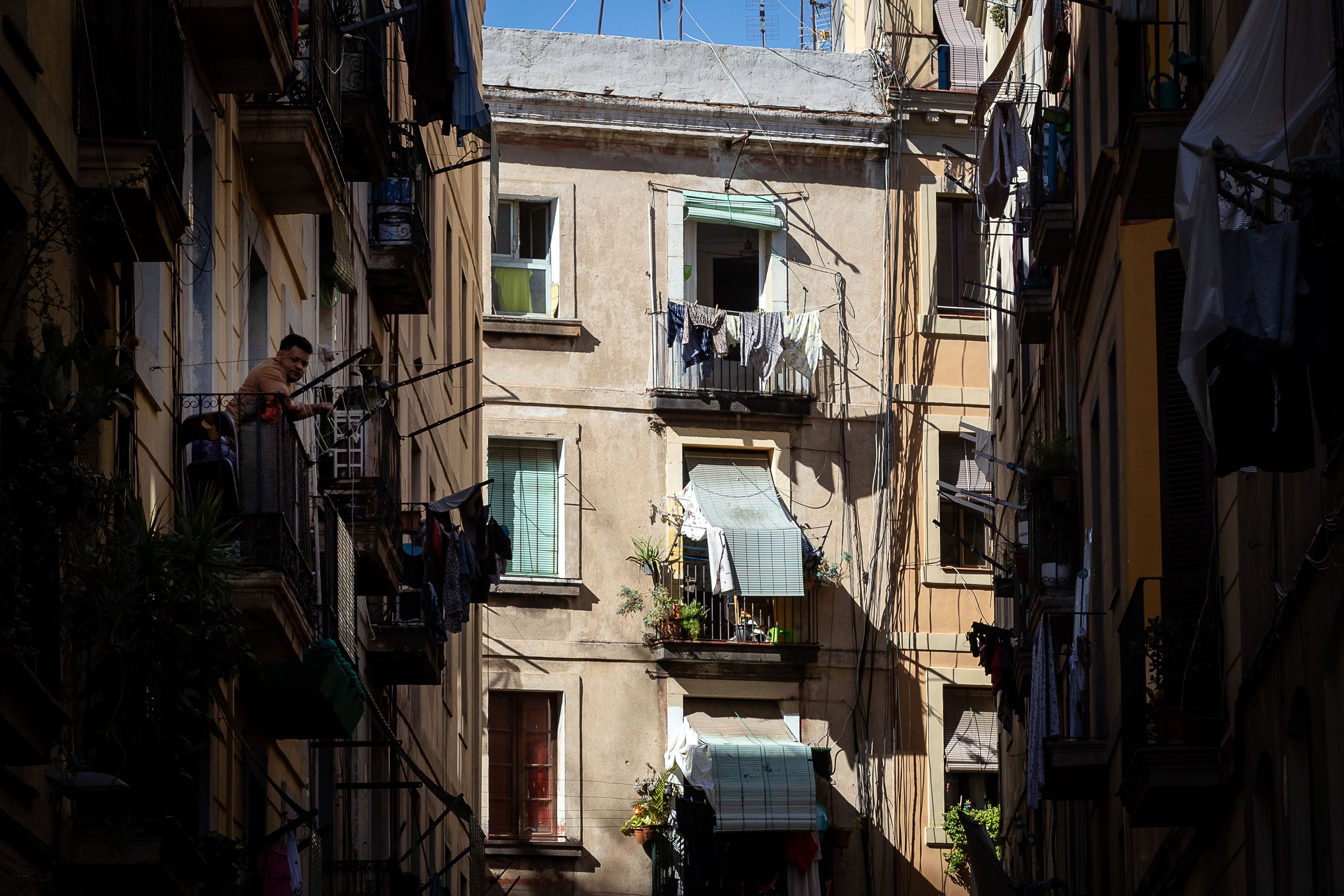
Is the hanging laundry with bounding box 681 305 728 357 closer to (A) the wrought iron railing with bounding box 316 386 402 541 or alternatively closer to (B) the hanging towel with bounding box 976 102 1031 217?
(B) the hanging towel with bounding box 976 102 1031 217

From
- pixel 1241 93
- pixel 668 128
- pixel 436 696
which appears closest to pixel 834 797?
pixel 436 696

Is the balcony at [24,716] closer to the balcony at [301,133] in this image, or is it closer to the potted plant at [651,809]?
the balcony at [301,133]

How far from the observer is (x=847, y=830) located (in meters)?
32.5

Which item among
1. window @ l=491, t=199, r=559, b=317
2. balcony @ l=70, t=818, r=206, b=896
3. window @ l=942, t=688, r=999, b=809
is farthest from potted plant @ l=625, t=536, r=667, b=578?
balcony @ l=70, t=818, r=206, b=896

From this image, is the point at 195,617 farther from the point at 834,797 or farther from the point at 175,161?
the point at 834,797

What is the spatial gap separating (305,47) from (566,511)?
17.6 metres

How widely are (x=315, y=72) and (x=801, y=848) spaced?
731 inches

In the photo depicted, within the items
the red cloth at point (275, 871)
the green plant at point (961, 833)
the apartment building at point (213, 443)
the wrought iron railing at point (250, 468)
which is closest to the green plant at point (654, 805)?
the green plant at point (961, 833)

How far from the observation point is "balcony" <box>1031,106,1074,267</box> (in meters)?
21.4

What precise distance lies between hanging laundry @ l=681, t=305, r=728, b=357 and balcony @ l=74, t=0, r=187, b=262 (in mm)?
21324

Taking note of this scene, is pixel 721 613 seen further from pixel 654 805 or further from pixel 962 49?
pixel 962 49

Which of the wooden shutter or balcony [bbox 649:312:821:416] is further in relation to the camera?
balcony [bbox 649:312:821:416]

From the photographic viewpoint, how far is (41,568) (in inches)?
391

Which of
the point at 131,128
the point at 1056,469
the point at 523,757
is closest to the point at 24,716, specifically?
the point at 131,128
